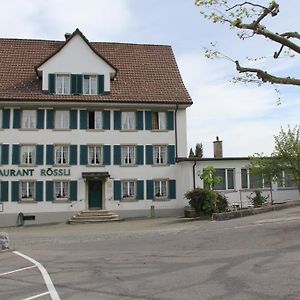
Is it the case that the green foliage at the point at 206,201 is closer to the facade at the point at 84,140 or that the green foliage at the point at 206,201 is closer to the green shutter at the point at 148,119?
the facade at the point at 84,140

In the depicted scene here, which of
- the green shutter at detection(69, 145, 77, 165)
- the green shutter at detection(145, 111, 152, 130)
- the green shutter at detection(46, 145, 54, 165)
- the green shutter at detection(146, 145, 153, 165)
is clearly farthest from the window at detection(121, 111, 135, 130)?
the green shutter at detection(46, 145, 54, 165)

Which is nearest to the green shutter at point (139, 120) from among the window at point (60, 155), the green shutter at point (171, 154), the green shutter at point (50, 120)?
the green shutter at point (171, 154)

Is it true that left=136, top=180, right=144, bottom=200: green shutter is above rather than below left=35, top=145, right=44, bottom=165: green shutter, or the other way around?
below

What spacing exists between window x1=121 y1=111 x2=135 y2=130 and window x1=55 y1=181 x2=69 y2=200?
5773mm

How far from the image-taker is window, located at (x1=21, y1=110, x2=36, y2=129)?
116ft

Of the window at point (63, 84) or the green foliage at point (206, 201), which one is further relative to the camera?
the window at point (63, 84)

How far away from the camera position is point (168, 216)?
35.8m

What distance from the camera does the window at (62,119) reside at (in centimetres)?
3584

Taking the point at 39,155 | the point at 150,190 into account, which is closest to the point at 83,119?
the point at 39,155

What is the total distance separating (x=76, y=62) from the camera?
3706 centimetres

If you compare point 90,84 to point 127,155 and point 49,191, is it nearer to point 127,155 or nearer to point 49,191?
point 127,155

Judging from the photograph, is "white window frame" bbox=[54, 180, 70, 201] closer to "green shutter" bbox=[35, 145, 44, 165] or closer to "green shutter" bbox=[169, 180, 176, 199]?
"green shutter" bbox=[35, 145, 44, 165]

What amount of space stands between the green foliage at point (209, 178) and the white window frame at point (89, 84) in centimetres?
978

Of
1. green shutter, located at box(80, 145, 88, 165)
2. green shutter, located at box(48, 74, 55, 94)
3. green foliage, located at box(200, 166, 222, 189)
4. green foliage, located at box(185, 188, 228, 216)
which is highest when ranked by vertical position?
green shutter, located at box(48, 74, 55, 94)
